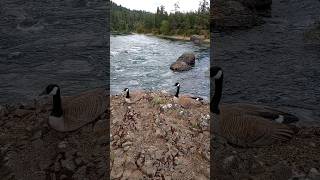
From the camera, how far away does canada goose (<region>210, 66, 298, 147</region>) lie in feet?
18.5

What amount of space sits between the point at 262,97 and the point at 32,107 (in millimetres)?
4354

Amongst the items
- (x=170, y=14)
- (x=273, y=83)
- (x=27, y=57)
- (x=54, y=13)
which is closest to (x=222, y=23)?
(x=273, y=83)

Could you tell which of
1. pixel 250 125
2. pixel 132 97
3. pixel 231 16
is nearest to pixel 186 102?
pixel 132 97

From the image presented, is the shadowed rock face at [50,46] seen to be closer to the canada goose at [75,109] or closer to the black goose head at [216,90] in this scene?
the canada goose at [75,109]

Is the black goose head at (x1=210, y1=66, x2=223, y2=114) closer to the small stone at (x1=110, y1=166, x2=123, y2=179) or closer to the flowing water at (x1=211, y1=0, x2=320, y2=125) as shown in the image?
the flowing water at (x1=211, y1=0, x2=320, y2=125)

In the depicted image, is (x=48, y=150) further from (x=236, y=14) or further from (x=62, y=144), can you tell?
(x=236, y=14)

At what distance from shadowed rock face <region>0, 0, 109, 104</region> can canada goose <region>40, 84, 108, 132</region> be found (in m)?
0.69

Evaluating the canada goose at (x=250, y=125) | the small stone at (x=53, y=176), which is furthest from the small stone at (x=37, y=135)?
the canada goose at (x=250, y=125)

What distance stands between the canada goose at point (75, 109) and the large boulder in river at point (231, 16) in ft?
15.9

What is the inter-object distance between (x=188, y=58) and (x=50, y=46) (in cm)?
346

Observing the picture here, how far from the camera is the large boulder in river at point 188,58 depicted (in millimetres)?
9107

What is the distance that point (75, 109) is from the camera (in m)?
6.43

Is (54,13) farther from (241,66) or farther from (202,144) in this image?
(202,144)

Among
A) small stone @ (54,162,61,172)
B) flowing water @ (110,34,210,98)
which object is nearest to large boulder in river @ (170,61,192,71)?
flowing water @ (110,34,210,98)
